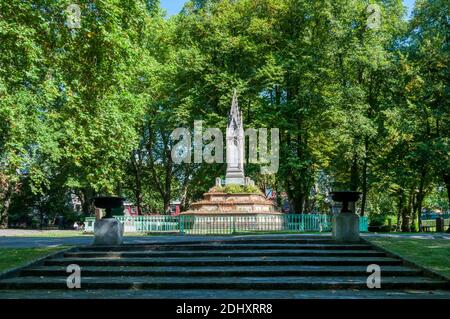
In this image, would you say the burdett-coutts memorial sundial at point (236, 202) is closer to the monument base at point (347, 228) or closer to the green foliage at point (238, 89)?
the green foliage at point (238, 89)

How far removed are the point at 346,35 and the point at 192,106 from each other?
12.6 meters

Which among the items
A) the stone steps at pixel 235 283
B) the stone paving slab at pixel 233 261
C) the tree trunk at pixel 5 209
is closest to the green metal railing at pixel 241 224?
the stone paving slab at pixel 233 261

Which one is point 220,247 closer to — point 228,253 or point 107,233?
point 228,253

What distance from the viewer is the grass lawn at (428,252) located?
35.4 ft

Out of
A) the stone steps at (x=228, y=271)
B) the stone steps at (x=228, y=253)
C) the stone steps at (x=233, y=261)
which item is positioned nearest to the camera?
the stone steps at (x=228, y=271)

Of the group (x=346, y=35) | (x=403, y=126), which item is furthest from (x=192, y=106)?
(x=403, y=126)

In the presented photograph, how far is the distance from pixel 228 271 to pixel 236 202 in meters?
17.9

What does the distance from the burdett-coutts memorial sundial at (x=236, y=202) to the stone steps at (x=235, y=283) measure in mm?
13895

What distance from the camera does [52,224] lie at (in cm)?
5816

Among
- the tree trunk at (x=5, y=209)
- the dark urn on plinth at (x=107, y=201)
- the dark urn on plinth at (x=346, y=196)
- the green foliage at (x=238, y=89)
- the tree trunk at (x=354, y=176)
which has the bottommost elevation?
the tree trunk at (x=5, y=209)

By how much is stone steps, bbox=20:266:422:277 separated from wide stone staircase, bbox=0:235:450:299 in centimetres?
2

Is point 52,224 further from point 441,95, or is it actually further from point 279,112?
point 441,95

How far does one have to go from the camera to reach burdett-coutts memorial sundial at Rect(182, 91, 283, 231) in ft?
82.8

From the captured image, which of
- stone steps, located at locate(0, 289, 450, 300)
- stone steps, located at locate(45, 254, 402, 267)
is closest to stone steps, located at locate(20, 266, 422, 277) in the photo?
stone steps, located at locate(45, 254, 402, 267)
